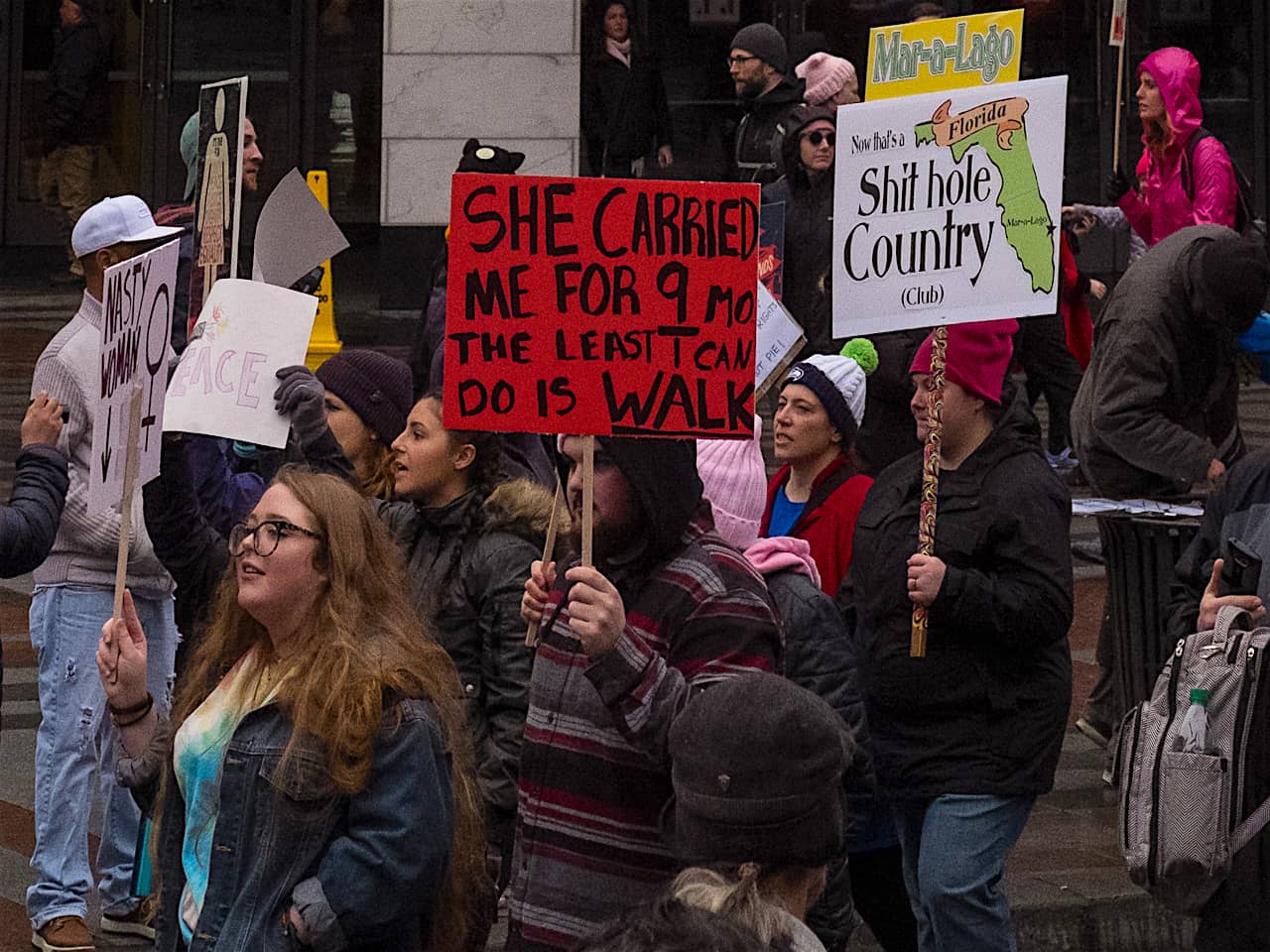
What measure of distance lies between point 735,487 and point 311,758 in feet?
6.19

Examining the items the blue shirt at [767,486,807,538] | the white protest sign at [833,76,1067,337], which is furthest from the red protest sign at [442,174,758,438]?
the blue shirt at [767,486,807,538]

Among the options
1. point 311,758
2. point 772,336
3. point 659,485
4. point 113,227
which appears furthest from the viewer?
point 772,336

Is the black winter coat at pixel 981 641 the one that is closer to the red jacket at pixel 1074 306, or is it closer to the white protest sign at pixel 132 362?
the white protest sign at pixel 132 362

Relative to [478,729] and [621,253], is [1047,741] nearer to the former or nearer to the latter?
[478,729]

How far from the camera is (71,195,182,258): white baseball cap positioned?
19.7ft

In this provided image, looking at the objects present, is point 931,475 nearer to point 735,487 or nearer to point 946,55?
point 735,487

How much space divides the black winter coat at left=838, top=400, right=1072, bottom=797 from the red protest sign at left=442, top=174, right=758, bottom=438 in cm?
103

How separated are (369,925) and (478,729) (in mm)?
1314

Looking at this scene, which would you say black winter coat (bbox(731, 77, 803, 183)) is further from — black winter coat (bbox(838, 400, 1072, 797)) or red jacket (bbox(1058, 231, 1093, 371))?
black winter coat (bbox(838, 400, 1072, 797))

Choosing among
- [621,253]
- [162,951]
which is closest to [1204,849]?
[621,253]

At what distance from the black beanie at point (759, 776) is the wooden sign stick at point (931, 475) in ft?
5.81

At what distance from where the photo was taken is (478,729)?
5.05 metres

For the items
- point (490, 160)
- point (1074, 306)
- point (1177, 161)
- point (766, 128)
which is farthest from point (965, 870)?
point (766, 128)

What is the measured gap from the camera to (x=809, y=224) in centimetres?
948
